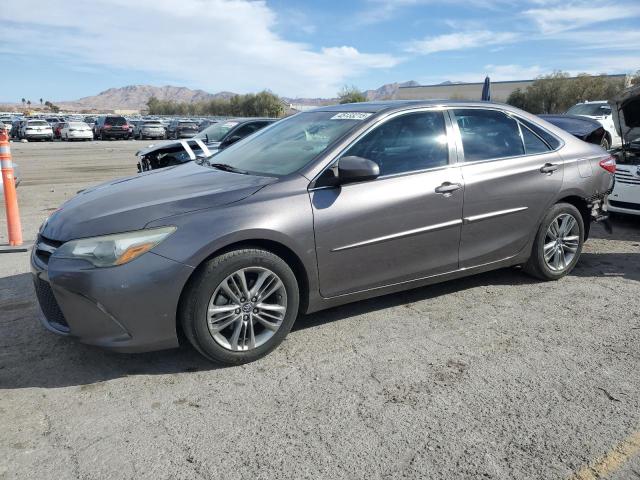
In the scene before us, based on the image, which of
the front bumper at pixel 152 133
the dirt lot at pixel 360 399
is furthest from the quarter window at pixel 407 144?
the front bumper at pixel 152 133

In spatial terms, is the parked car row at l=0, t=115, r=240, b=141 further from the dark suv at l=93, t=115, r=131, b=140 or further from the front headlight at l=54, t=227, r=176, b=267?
the front headlight at l=54, t=227, r=176, b=267

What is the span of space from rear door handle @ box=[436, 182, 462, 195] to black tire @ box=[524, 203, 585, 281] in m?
1.11

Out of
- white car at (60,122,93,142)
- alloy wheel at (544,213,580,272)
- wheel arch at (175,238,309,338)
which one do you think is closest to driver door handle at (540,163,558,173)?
alloy wheel at (544,213,580,272)

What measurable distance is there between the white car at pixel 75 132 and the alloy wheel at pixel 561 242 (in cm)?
3788

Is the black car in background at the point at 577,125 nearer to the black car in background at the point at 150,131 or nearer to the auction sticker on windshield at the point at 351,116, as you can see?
the auction sticker on windshield at the point at 351,116

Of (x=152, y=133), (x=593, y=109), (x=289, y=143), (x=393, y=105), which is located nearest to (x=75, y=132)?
(x=152, y=133)

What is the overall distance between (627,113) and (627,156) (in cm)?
64

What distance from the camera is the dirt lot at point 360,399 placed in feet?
8.16

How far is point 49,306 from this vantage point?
3.30 metres

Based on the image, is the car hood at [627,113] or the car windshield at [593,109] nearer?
the car hood at [627,113]

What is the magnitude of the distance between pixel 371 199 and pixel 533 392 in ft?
5.30

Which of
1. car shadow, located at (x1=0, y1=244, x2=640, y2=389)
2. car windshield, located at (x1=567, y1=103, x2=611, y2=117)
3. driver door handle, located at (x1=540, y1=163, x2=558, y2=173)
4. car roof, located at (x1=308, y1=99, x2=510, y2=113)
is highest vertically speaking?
car windshield, located at (x1=567, y1=103, x2=611, y2=117)

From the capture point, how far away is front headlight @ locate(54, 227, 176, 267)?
10.1 feet

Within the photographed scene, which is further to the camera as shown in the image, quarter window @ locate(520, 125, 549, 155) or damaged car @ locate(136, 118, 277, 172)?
damaged car @ locate(136, 118, 277, 172)
